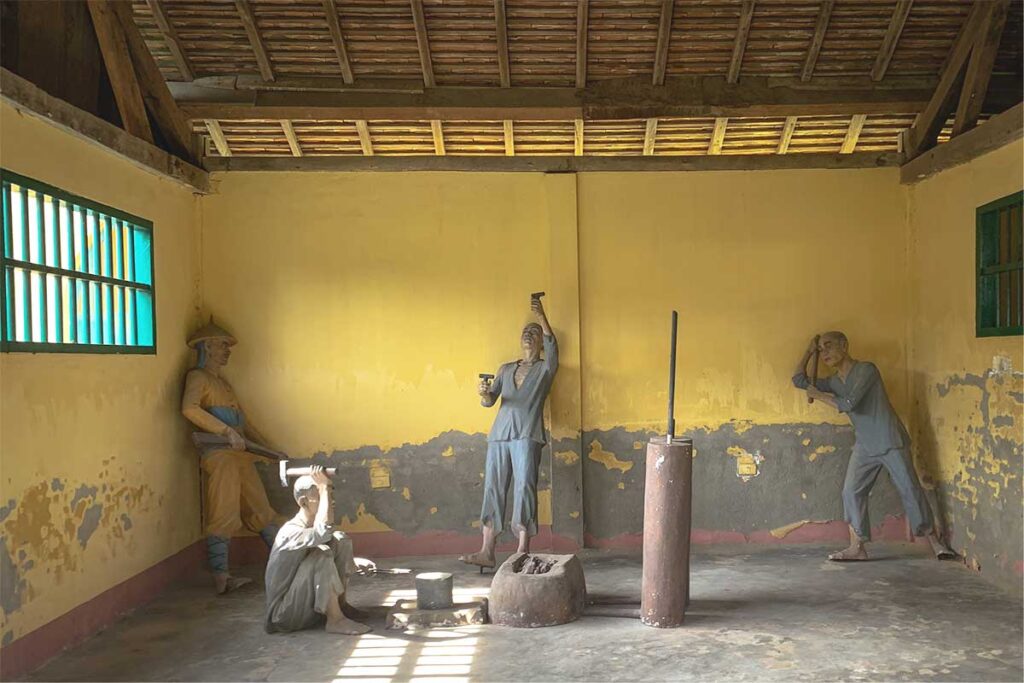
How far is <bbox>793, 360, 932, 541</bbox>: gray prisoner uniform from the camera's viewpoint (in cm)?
725

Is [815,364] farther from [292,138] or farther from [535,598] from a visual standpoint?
[292,138]

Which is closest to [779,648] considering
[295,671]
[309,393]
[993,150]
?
[295,671]

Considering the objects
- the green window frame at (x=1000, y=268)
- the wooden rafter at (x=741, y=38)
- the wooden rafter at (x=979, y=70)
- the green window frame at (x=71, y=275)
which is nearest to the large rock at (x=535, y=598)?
A: the green window frame at (x=71, y=275)

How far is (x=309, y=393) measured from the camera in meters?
8.03

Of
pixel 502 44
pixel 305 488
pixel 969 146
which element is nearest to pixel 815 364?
pixel 969 146

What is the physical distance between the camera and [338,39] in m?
7.29

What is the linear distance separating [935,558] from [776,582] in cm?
158

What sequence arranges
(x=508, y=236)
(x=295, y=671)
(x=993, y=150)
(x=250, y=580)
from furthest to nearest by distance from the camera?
(x=508, y=236), (x=250, y=580), (x=993, y=150), (x=295, y=671)

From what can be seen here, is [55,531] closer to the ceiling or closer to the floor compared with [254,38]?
closer to the floor

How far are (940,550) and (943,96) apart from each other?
3.74 m

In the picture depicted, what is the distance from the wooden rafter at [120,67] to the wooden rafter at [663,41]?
4.10 meters

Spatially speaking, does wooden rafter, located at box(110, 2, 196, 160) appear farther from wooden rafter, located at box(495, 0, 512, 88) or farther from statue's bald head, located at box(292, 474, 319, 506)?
statue's bald head, located at box(292, 474, 319, 506)

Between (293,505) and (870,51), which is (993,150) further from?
(293,505)

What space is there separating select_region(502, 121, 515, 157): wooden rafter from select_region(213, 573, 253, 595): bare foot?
14.9ft
